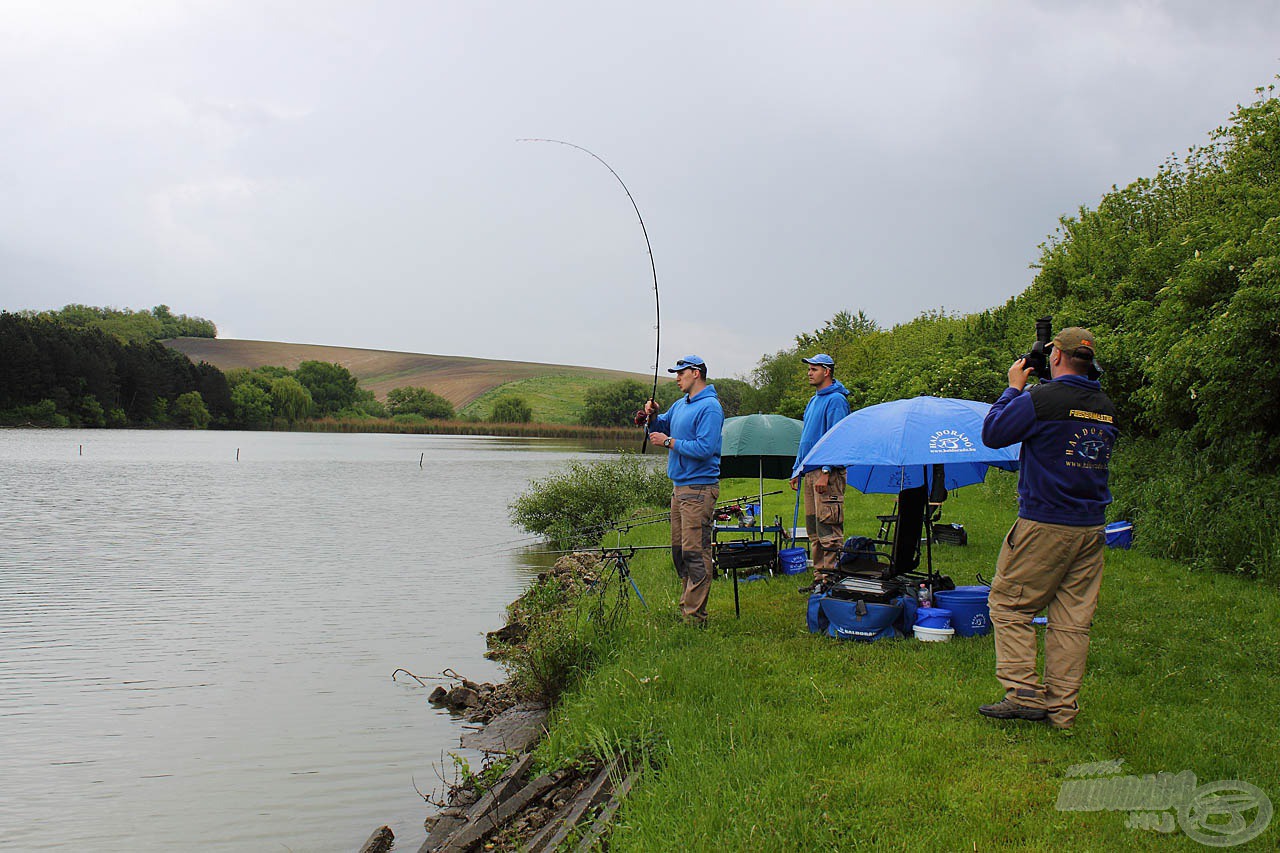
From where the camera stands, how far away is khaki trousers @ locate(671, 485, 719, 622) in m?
8.10

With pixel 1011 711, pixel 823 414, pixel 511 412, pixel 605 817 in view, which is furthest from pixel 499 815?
pixel 511 412

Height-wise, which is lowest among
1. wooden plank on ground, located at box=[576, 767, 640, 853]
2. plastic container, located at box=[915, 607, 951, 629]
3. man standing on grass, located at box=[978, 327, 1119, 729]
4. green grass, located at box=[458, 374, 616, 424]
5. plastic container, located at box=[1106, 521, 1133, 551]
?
wooden plank on ground, located at box=[576, 767, 640, 853]

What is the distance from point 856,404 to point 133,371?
90.8 metres

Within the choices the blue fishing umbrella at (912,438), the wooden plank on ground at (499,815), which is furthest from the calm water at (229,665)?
the blue fishing umbrella at (912,438)

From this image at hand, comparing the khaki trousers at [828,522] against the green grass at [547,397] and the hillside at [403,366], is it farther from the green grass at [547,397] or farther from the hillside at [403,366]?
the hillside at [403,366]

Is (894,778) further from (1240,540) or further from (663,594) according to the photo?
(1240,540)

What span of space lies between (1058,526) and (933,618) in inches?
102

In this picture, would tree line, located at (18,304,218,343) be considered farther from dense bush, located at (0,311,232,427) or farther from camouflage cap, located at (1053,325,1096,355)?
camouflage cap, located at (1053,325,1096,355)

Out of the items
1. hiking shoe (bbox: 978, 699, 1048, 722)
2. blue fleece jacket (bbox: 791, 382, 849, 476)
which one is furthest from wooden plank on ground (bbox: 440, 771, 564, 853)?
blue fleece jacket (bbox: 791, 382, 849, 476)

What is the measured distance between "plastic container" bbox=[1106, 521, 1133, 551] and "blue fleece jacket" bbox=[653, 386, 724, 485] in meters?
7.72

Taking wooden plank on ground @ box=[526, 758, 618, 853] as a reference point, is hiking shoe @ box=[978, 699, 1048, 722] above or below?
above

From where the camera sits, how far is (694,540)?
26.6 feet

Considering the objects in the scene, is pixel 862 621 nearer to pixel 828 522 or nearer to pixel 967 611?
pixel 967 611

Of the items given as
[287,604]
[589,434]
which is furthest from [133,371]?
[287,604]
